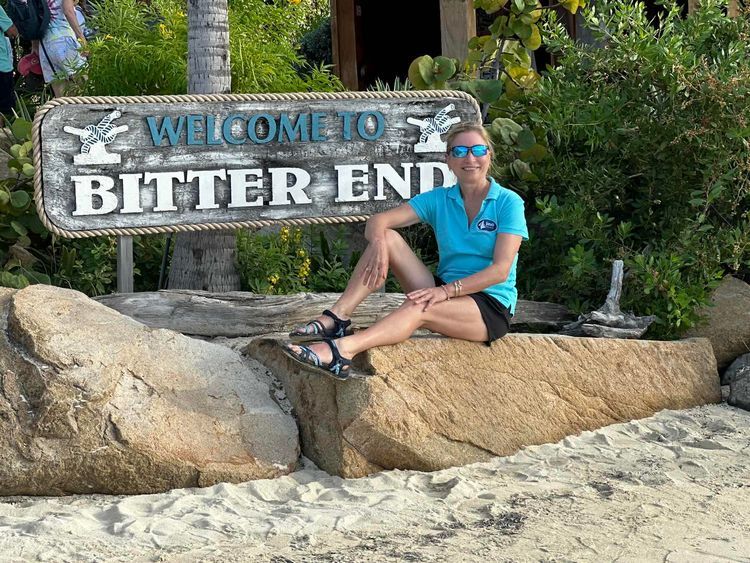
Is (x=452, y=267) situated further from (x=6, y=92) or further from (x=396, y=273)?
(x=6, y=92)

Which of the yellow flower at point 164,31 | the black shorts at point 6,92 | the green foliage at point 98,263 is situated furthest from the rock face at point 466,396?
the black shorts at point 6,92

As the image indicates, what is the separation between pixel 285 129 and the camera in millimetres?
6020

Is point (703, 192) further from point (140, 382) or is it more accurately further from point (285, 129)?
point (140, 382)

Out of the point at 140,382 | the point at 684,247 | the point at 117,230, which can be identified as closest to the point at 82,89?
the point at 117,230

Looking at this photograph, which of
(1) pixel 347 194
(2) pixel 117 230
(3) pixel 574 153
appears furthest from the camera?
(3) pixel 574 153

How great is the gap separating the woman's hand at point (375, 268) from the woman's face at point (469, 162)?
0.51 meters

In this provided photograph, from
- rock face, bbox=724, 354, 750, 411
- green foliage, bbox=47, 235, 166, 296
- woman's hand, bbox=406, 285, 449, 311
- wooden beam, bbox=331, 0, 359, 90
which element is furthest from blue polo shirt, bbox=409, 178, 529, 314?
wooden beam, bbox=331, 0, 359, 90

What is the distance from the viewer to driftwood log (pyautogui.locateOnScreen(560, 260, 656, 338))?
5777 millimetres

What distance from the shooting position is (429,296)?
4.81 m

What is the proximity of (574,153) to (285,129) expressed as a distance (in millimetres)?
1896

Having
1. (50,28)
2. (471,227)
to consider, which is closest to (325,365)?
(471,227)

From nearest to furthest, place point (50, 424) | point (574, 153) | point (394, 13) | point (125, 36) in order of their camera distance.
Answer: point (50, 424)
point (574, 153)
point (125, 36)
point (394, 13)

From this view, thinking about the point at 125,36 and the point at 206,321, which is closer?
the point at 206,321

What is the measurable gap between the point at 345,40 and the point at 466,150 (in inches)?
253
